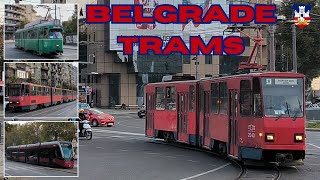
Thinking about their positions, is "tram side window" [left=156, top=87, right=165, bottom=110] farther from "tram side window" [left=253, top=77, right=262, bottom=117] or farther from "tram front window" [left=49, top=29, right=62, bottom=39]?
"tram front window" [left=49, top=29, right=62, bottom=39]

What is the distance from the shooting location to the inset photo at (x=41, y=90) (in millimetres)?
6414

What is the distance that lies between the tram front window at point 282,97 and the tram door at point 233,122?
1637 mm

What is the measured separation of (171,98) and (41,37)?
65.3 ft

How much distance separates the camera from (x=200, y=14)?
29.3 metres

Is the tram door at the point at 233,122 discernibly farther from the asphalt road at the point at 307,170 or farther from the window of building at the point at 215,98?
the asphalt road at the point at 307,170

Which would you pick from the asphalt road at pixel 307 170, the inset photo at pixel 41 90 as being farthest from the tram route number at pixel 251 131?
the inset photo at pixel 41 90

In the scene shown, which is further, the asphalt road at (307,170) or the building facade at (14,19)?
the asphalt road at (307,170)

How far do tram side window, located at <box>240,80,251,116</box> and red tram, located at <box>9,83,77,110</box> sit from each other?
1131 cm

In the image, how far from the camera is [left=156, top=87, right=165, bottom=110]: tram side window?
27.0 metres

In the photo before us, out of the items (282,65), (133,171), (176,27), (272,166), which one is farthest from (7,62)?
(282,65)

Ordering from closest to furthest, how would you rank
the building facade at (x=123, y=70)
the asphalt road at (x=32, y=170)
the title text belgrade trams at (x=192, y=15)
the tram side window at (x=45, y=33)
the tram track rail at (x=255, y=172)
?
the tram side window at (x=45, y=33), the asphalt road at (x=32, y=170), the tram track rail at (x=255, y=172), the title text belgrade trams at (x=192, y=15), the building facade at (x=123, y=70)

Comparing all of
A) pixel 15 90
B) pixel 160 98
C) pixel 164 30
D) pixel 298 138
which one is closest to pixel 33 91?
pixel 15 90

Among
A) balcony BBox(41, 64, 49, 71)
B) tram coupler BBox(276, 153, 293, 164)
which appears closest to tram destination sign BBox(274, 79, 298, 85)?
tram coupler BBox(276, 153, 293, 164)

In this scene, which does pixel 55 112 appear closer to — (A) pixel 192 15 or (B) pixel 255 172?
(B) pixel 255 172
